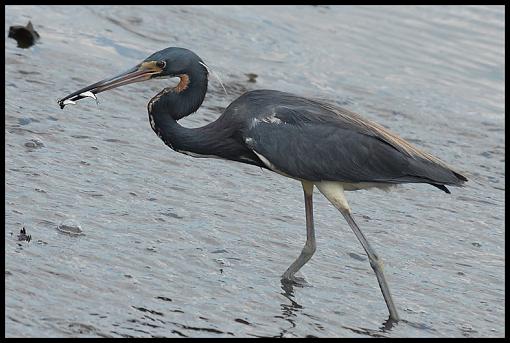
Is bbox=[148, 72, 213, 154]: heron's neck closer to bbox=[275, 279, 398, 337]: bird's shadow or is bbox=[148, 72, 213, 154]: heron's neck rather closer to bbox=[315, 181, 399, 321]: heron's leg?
bbox=[315, 181, 399, 321]: heron's leg

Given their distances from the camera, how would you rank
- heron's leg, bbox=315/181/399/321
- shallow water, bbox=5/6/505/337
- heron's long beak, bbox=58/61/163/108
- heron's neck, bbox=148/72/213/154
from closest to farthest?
shallow water, bbox=5/6/505/337, heron's leg, bbox=315/181/399/321, heron's long beak, bbox=58/61/163/108, heron's neck, bbox=148/72/213/154

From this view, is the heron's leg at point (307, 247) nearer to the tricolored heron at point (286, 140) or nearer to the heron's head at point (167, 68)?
the tricolored heron at point (286, 140)

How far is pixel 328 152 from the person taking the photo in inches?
328

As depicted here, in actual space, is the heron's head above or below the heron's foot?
above

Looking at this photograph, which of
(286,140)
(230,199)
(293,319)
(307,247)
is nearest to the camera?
(293,319)

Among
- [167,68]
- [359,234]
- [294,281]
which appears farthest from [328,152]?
[167,68]

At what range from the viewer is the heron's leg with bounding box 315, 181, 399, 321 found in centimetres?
801

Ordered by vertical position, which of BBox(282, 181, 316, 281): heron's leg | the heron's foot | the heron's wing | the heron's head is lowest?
the heron's foot

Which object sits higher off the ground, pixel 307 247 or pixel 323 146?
pixel 323 146

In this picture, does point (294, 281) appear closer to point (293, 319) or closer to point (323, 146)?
point (293, 319)

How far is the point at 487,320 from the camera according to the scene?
8.12 m

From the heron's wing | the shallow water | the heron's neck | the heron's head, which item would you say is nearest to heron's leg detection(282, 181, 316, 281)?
the shallow water

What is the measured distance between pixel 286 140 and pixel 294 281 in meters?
0.97

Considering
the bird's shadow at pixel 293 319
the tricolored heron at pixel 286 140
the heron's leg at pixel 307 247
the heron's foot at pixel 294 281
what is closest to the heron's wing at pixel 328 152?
the tricolored heron at pixel 286 140
